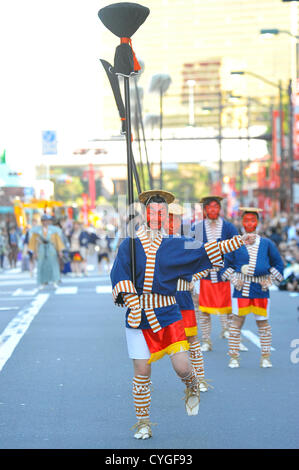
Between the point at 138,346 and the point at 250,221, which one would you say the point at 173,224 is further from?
the point at 138,346

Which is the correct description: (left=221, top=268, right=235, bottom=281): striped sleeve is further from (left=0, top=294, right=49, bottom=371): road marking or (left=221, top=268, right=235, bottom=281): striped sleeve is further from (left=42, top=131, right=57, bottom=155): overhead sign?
(left=42, top=131, right=57, bottom=155): overhead sign

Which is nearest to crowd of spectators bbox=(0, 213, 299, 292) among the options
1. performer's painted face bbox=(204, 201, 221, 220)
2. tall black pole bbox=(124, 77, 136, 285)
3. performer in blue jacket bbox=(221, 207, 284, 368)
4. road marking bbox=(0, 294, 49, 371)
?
road marking bbox=(0, 294, 49, 371)

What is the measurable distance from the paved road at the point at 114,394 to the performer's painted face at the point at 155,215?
1.49m

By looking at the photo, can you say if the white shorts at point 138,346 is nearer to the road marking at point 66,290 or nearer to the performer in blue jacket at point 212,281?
the performer in blue jacket at point 212,281

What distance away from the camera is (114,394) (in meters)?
8.13

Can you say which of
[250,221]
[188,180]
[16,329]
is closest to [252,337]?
[250,221]

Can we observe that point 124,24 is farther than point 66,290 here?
No

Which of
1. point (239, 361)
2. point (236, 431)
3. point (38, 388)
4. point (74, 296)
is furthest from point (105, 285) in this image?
point (236, 431)

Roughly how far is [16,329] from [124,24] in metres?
7.18

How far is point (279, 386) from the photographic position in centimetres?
849

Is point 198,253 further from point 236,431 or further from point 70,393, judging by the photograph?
point 70,393

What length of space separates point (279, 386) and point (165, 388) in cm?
107

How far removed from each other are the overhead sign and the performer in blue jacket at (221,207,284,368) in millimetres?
34062

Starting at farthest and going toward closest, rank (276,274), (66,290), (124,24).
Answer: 1. (66,290)
2. (276,274)
3. (124,24)
